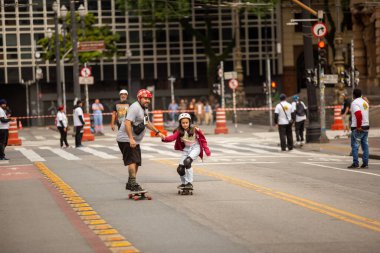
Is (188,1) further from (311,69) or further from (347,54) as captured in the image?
(311,69)

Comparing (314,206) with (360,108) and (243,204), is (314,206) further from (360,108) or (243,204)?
(360,108)

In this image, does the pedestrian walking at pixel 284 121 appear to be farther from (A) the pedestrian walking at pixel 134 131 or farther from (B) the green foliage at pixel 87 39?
(B) the green foliage at pixel 87 39

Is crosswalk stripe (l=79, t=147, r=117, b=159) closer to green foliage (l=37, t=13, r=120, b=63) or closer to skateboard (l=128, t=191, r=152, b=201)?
skateboard (l=128, t=191, r=152, b=201)

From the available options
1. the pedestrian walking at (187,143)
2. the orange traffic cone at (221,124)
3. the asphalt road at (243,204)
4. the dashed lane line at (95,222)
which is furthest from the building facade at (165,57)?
the pedestrian walking at (187,143)

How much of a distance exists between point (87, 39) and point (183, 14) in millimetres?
7790

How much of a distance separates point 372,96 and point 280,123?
20701mm

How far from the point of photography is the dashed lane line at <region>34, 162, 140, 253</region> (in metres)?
10.9

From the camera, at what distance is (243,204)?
14930 mm

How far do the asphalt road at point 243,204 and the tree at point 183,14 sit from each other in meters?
48.5

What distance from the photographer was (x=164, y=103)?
280 ft

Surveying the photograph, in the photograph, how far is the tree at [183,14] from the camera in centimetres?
Result: 7512

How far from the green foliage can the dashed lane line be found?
166 ft

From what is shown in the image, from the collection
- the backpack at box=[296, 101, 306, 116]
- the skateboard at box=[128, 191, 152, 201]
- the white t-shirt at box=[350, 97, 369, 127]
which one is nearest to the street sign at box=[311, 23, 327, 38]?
the backpack at box=[296, 101, 306, 116]

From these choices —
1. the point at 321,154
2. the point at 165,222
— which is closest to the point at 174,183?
the point at 165,222
